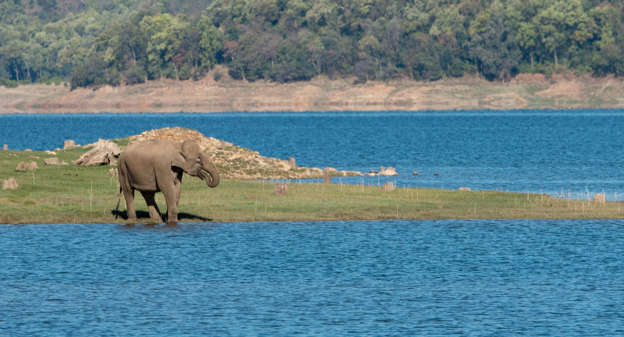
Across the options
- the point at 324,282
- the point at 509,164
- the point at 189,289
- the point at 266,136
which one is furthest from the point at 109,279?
the point at 266,136

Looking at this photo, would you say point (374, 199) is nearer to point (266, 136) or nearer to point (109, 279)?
point (109, 279)

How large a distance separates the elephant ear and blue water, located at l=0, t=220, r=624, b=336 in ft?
9.78

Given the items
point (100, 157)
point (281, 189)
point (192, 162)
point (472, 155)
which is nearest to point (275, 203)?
point (281, 189)

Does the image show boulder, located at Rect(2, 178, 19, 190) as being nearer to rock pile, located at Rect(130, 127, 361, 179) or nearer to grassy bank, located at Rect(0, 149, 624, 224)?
grassy bank, located at Rect(0, 149, 624, 224)

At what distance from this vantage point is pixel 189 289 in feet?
122

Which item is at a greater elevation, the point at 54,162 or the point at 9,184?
the point at 9,184

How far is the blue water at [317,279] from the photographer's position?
31.8 metres

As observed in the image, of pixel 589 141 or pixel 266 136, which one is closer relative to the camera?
pixel 589 141

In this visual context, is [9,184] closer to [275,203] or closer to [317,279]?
[275,203]

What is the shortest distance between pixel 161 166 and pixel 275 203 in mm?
9796

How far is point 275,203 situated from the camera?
56.7m

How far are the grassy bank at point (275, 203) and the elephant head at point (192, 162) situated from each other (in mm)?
3834

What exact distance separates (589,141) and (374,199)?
107982 mm

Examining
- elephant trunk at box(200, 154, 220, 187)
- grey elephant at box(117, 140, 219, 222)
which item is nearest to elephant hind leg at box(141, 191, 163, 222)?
grey elephant at box(117, 140, 219, 222)
